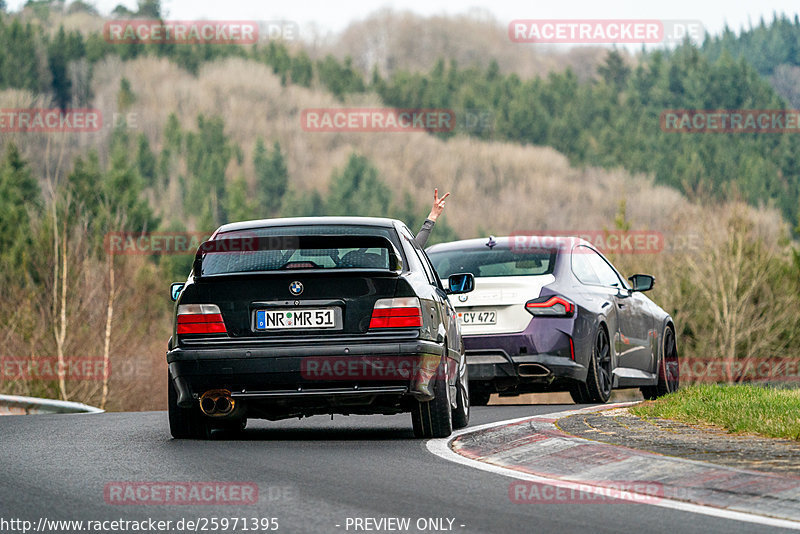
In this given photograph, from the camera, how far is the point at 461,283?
10852 millimetres

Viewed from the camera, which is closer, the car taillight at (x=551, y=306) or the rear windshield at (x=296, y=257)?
the rear windshield at (x=296, y=257)

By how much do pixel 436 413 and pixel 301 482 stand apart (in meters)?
2.50

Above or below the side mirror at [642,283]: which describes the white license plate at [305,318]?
above

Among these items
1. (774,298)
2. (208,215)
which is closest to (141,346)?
(774,298)

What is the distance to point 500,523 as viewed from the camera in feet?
19.0

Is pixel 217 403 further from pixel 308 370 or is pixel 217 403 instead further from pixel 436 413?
pixel 436 413

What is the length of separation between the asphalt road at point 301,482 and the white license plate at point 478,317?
7.68ft

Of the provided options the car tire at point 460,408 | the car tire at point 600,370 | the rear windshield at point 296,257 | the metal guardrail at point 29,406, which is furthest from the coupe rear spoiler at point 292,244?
the metal guardrail at point 29,406

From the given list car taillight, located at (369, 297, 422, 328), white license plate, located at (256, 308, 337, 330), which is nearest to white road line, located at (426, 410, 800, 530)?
car taillight, located at (369, 297, 422, 328)

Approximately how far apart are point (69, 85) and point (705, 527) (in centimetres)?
19750

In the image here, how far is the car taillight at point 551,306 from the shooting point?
12469mm

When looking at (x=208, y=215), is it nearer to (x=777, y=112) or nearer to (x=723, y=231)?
(x=723, y=231)

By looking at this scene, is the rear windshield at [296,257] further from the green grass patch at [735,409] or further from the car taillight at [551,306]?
the car taillight at [551,306]

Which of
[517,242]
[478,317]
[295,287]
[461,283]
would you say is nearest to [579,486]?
[295,287]
